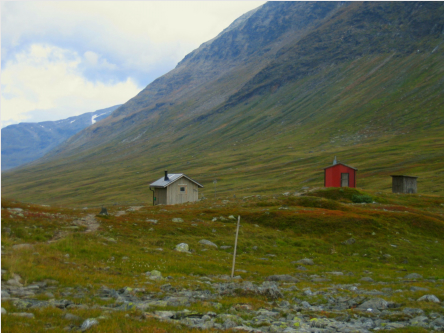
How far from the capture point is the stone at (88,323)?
907 centimetres

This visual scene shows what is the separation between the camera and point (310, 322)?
38.1ft

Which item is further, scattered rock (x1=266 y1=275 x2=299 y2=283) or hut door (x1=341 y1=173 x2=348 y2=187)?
hut door (x1=341 y1=173 x2=348 y2=187)

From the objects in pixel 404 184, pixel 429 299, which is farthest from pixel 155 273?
pixel 404 184

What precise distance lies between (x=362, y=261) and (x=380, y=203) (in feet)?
107

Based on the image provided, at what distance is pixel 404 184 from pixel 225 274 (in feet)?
215

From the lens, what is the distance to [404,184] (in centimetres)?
7350

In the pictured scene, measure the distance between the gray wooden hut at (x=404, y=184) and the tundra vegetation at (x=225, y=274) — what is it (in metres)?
34.9

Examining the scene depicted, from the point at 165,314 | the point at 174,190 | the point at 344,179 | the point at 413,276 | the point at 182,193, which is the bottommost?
the point at 413,276

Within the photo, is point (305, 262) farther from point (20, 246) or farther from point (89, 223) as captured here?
point (20, 246)

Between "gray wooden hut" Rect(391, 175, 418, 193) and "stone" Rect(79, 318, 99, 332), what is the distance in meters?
76.4

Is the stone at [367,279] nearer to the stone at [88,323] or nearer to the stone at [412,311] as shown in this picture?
the stone at [412,311]

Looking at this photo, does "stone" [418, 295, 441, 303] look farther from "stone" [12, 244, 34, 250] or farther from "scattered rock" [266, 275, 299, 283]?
"stone" [12, 244, 34, 250]

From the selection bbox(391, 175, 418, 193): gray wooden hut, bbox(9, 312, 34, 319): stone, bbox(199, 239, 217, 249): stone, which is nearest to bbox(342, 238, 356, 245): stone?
bbox(199, 239, 217, 249): stone

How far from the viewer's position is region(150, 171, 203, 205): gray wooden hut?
230 feet
